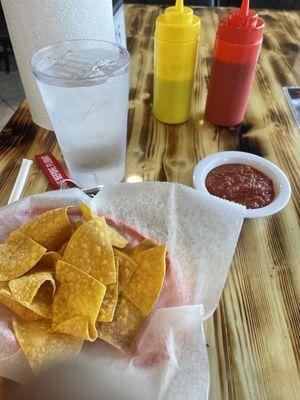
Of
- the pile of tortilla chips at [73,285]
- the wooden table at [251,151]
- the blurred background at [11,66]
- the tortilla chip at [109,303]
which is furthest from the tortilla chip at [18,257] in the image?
the blurred background at [11,66]

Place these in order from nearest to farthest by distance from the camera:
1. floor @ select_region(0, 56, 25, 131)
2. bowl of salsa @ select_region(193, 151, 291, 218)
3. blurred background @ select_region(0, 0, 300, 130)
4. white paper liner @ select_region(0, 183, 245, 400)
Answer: white paper liner @ select_region(0, 183, 245, 400), bowl of salsa @ select_region(193, 151, 291, 218), blurred background @ select_region(0, 0, 300, 130), floor @ select_region(0, 56, 25, 131)

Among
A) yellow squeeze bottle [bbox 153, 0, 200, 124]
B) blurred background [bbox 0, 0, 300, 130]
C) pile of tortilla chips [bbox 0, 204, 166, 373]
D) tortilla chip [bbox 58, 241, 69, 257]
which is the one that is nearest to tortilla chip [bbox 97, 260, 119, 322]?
pile of tortilla chips [bbox 0, 204, 166, 373]

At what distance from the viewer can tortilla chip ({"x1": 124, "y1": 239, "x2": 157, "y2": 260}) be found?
60cm

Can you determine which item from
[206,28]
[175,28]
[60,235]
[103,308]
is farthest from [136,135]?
[206,28]

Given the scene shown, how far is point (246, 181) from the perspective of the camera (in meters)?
0.76

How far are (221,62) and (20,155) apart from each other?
0.57 meters

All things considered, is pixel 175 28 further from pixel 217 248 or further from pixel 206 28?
pixel 206 28

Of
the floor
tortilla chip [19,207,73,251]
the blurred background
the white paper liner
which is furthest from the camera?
the floor

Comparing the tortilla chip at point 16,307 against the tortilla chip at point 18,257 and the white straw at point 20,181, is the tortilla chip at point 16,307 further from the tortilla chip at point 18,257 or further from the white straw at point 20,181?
the white straw at point 20,181

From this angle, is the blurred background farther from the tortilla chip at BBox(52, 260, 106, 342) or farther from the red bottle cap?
the tortilla chip at BBox(52, 260, 106, 342)

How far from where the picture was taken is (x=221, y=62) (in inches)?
33.1

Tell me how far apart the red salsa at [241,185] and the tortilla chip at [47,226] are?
33cm

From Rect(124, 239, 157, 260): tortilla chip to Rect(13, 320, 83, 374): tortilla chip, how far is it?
0.59 feet

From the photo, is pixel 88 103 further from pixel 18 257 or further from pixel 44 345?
pixel 44 345
